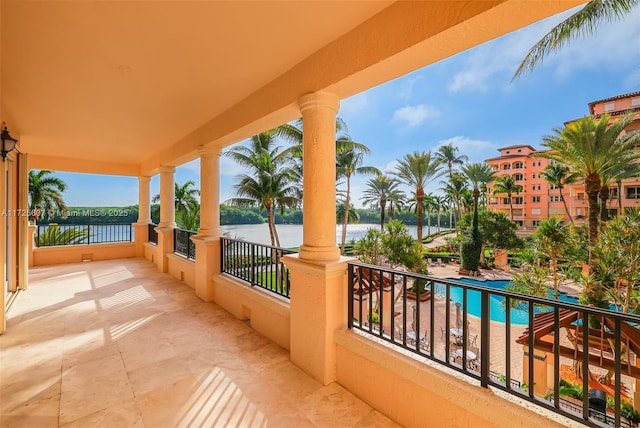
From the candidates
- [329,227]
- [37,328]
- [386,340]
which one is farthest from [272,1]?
[37,328]

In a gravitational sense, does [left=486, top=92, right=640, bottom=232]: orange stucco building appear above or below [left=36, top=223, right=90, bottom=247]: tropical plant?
above

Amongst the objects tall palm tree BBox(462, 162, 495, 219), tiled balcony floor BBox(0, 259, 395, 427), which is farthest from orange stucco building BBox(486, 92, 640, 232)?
tiled balcony floor BBox(0, 259, 395, 427)

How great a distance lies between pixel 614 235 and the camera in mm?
6797

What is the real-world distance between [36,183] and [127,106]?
1423 centimetres

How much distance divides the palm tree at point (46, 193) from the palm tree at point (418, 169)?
1981 cm

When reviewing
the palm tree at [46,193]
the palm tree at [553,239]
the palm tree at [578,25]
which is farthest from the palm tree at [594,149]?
the palm tree at [46,193]

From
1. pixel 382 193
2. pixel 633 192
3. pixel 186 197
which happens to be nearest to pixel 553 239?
pixel 382 193

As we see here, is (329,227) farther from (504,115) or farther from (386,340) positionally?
(504,115)

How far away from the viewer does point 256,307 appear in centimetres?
330

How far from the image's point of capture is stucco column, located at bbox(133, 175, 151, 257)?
7.76 m

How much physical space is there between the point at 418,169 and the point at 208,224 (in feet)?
54.1

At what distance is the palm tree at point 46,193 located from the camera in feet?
40.8

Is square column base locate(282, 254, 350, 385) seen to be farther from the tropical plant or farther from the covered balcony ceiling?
the tropical plant

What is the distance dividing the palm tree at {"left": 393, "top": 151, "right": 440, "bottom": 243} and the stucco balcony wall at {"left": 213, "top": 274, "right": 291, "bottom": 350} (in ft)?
54.8
